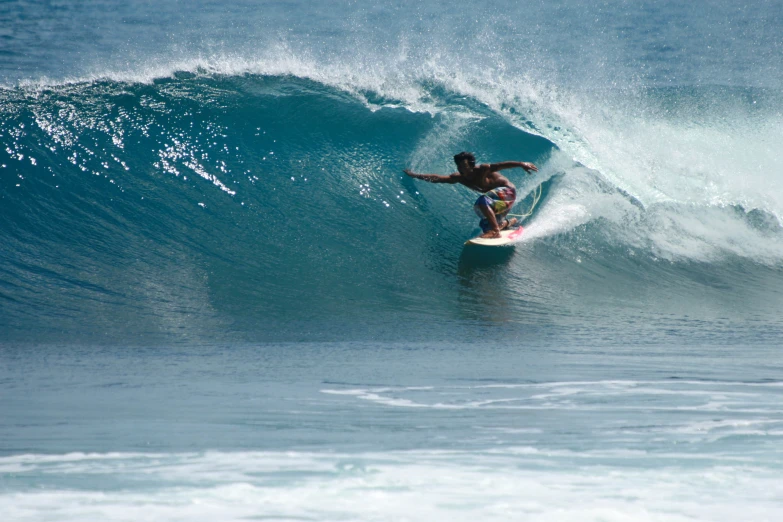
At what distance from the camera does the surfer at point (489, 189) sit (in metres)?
8.23

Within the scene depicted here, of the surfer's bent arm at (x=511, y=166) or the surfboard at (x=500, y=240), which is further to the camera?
the surfboard at (x=500, y=240)

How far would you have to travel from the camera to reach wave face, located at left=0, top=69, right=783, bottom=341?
6.30 meters

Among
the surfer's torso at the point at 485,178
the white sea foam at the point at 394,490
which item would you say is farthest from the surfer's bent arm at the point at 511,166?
the white sea foam at the point at 394,490

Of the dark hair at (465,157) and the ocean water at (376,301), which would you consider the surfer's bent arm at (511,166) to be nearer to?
the dark hair at (465,157)

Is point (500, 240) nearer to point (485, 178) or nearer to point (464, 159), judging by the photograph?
point (485, 178)

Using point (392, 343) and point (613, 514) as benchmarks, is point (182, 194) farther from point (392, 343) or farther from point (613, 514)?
point (613, 514)

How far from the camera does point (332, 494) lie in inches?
118

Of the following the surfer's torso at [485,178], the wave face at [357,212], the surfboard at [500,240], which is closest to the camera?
the wave face at [357,212]

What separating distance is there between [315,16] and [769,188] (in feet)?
58.7

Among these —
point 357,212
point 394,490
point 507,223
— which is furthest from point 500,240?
point 394,490

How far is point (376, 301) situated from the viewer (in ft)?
21.8

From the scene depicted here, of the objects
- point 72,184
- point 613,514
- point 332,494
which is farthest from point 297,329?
point 72,184

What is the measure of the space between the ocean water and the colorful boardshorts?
1.42 ft

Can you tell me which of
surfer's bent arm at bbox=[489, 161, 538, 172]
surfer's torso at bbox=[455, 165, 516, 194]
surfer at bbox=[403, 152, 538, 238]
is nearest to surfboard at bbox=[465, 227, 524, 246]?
surfer at bbox=[403, 152, 538, 238]
